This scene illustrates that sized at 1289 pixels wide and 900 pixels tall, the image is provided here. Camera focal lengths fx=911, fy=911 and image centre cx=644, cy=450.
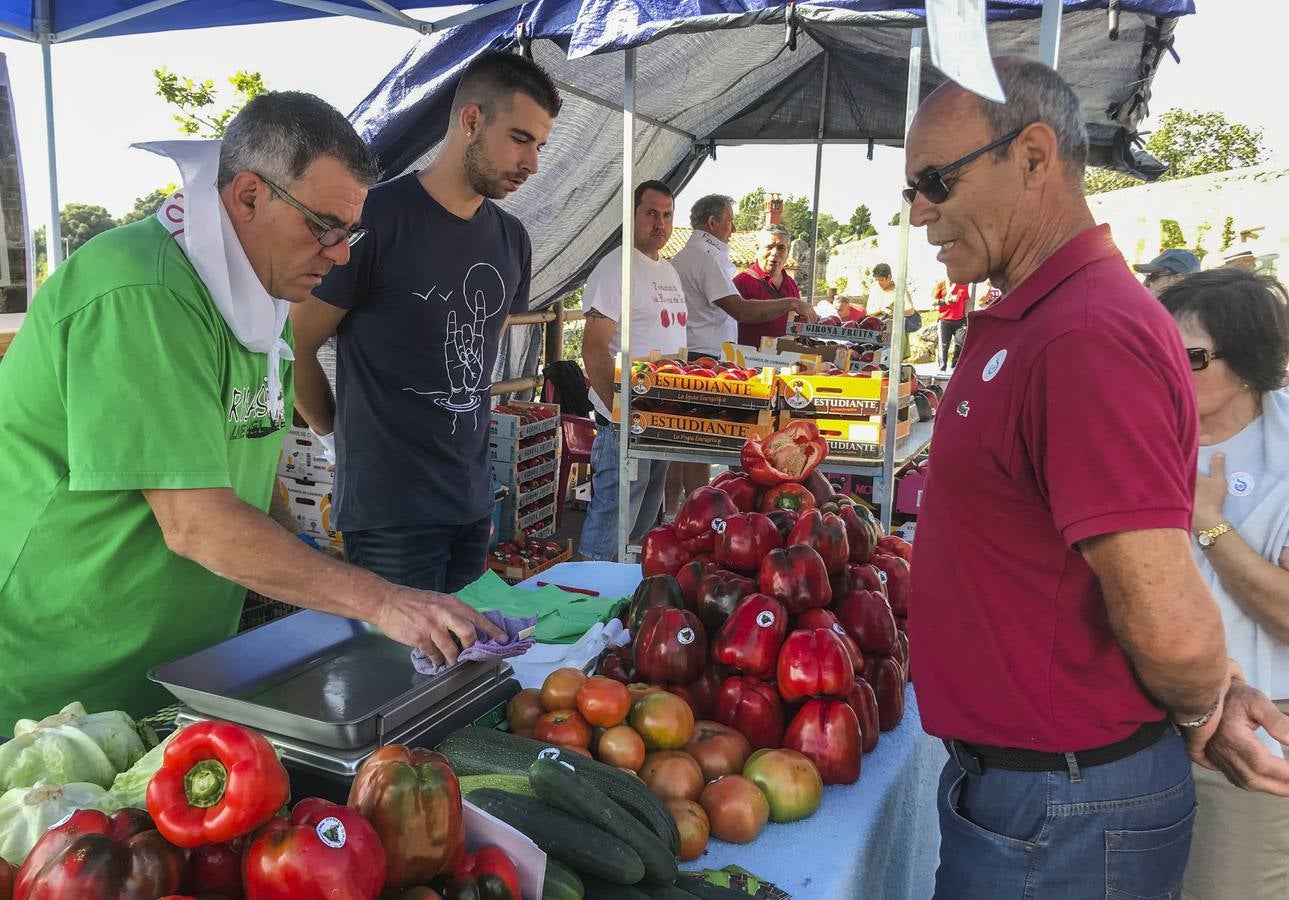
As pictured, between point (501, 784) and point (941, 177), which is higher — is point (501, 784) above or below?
below

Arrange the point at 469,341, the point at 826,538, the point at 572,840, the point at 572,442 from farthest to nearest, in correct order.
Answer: the point at 572,442, the point at 469,341, the point at 826,538, the point at 572,840

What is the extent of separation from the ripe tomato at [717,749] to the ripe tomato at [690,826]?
0.15m

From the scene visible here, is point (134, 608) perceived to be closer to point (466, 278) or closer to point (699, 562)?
point (699, 562)

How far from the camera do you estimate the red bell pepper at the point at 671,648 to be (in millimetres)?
1979

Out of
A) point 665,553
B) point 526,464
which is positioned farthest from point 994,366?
point 526,464

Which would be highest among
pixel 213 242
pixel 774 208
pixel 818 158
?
pixel 818 158

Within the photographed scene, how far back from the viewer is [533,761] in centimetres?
150

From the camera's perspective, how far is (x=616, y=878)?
1271 millimetres

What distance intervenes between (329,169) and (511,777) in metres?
1.17

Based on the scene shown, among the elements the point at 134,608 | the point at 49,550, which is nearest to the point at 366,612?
the point at 134,608

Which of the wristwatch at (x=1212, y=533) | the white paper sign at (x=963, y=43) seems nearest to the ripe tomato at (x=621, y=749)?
the white paper sign at (x=963, y=43)

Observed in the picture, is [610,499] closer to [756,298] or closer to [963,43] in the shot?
[756,298]

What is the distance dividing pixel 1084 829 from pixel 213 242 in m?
1.84

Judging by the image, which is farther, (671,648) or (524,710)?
(671,648)
